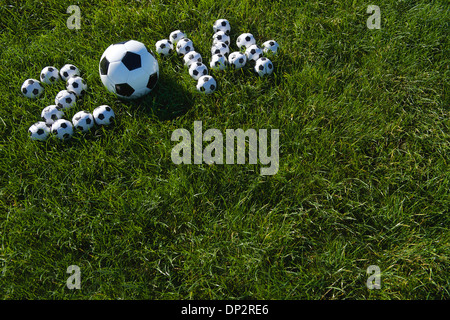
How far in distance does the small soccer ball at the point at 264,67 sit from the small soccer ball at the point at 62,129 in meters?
2.11

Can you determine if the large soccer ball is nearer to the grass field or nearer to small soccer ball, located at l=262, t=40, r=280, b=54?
the grass field

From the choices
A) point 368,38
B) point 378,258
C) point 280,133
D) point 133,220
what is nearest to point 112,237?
point 133,220

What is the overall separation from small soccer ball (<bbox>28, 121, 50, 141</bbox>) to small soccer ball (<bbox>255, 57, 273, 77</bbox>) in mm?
2345

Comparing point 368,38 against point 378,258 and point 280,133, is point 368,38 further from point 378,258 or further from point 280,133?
point 378,258

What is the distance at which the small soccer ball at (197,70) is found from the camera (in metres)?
4.49

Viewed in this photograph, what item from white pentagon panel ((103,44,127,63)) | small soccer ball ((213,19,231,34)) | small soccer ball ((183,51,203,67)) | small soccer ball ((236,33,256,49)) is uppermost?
small soccer ball ((213,19,231,34))

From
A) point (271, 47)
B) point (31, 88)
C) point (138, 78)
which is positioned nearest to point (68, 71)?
point (31, 88)

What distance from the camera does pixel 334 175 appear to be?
150 inches

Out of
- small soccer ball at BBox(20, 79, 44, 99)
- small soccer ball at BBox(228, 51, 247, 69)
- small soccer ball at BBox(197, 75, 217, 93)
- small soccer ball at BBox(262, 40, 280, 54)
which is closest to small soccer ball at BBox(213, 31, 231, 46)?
small soccer ball at BBox(228, 51, 247, 69)

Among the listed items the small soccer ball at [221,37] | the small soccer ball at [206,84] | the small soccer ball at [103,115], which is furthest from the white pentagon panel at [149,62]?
the small soccer ball at [221,37]

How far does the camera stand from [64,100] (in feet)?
14.0

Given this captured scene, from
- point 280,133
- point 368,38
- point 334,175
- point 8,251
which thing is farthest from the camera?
point 368,38

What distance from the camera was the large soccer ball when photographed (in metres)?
4.22

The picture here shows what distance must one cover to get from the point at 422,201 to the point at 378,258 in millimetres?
729
